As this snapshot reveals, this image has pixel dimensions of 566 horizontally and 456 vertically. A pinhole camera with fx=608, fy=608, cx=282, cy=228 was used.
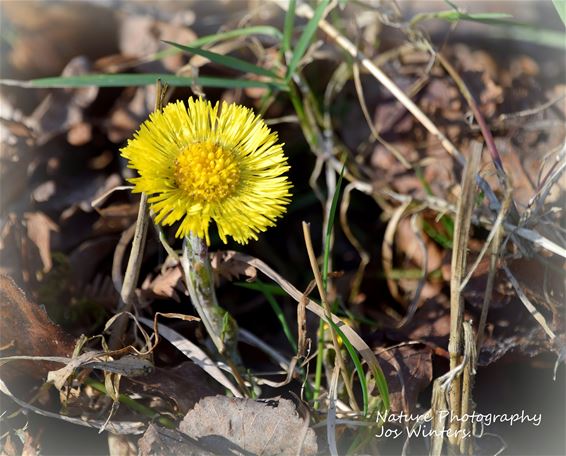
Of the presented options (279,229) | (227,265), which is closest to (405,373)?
(227,265)

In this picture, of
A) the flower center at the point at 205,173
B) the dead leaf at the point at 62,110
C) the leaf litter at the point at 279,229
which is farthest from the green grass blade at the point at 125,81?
the flower center at the point at 205,173

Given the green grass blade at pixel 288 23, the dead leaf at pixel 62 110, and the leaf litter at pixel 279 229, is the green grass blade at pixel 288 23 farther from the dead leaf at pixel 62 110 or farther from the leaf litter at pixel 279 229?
the dead leaf at pixel 62 110

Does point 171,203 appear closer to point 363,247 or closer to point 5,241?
point 5,241

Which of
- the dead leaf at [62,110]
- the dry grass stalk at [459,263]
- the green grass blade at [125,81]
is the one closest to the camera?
the dry grass stalk at [459,263]

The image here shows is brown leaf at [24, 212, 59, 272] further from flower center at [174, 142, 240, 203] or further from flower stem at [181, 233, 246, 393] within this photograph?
flower center at [174, 142, 240, 203]

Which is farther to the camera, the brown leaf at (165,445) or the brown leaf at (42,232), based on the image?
the brown leaf at (42,232)

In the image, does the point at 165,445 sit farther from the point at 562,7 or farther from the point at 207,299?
the point at 562,7
